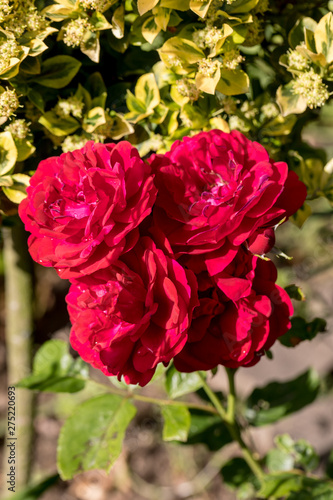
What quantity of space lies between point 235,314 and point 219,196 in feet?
0.39

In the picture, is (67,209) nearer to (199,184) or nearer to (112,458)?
(199,184)

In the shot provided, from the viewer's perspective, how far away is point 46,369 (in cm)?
86

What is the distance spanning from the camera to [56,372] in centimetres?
86

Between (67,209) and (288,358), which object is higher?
A: (67,209)

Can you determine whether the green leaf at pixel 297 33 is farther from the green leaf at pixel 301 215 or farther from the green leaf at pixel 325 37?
the green leaf at pixel 301 215

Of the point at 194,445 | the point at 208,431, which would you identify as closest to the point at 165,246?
the point at 208,431

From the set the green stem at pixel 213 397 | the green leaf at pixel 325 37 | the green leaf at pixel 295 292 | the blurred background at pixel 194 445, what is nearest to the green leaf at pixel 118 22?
the green leaf at pixel 325 37

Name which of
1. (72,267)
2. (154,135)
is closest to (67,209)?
(72,267)

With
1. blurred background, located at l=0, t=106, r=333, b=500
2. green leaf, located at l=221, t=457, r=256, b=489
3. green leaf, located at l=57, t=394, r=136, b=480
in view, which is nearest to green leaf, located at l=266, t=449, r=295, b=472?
green leaf, located at l=221, t=457, r=256, b=489

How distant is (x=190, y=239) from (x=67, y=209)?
0.12 metres

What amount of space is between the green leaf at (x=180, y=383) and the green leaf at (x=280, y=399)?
0.72ft

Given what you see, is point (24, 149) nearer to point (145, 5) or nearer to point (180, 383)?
point (145, 5)

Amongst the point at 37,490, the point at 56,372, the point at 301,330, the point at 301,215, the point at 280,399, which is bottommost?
the point at 37,490

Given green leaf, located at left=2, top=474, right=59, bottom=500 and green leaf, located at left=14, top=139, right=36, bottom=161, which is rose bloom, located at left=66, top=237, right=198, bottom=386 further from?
green leaf, located at left=2, top=474, right=59, bottom=500
